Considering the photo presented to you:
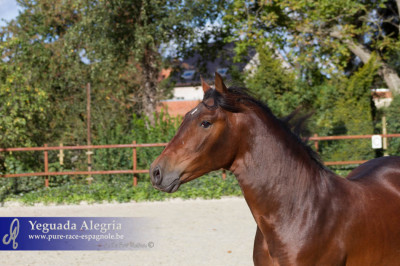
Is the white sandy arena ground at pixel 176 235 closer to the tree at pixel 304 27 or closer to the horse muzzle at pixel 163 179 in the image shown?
the horse muzzle at pixel 163 179

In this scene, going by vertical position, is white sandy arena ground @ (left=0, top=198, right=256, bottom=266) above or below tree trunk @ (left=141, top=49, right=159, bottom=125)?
below

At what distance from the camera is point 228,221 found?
7.85 meters

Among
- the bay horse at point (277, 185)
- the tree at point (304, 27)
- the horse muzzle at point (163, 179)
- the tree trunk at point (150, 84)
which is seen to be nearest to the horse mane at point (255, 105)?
the bay horse at point (277, 185)

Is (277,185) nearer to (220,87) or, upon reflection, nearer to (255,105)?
(255,105)

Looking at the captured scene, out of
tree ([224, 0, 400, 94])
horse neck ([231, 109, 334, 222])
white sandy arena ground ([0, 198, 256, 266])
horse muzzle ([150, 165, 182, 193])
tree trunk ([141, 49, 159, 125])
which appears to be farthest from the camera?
tree trunk ([141, 49, 159, 125])

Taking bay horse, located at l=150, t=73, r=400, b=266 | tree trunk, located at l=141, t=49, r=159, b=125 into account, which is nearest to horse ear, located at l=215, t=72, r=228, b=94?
bay horse, located at l=150, t=73, r=400, b=266

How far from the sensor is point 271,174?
93.0 inches

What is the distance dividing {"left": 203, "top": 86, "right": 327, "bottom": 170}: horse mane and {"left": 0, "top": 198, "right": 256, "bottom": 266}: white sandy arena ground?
3.05 meters

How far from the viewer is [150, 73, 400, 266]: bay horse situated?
2.27 meters

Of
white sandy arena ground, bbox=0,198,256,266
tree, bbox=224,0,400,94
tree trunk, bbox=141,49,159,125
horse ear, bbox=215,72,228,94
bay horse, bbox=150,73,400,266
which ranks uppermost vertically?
tree, bbox=224,0,400,94

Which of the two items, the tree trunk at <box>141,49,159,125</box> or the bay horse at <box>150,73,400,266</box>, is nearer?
the bay horse at <box>150,73,400,266</box>

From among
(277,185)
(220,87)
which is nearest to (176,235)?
(277,185)

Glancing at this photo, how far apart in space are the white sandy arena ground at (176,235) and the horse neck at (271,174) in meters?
3.14

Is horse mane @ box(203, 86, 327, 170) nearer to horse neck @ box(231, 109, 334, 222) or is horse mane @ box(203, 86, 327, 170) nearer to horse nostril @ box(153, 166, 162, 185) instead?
horse neck @ box(231, 109, 334, 222)
